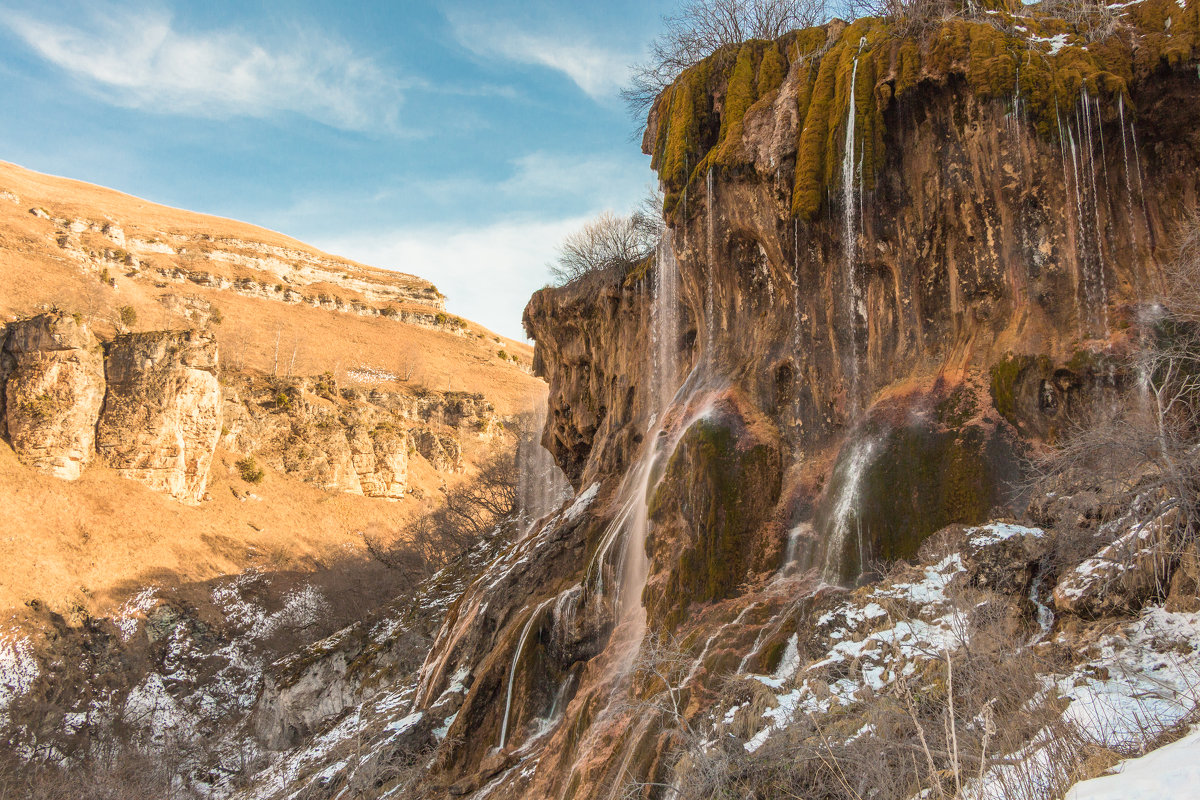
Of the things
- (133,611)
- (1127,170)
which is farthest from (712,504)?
(133,611)

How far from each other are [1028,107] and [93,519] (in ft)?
141

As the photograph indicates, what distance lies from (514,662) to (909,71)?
40.2ft

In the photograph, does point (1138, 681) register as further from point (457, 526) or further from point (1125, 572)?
point (457, 526)

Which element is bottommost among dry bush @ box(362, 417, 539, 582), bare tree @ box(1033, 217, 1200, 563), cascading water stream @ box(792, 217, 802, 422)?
dry bush @ box(362, 417, 539, 582)

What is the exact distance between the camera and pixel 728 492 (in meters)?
12.1

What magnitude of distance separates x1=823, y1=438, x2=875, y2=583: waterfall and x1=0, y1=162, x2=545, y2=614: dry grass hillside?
108ft

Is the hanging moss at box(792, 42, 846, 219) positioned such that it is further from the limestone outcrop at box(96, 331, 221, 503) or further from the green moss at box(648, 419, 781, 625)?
the limestone outcrop at box(96, 331, 221, 503)

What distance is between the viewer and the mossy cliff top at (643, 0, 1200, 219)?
11180 millimetres

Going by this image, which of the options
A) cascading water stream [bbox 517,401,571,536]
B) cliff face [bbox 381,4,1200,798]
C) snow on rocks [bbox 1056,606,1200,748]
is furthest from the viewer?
cascading water stream [bbox 517,401,571,536]

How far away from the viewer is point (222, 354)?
2628 inches

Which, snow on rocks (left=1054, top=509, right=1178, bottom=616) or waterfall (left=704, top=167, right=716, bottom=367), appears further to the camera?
waterfall (left=704, top=167, right=716, bottom=367)

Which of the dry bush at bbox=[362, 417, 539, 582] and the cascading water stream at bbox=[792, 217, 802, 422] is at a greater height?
the cascading water stream at bbox=[792, 217, 802, 422]

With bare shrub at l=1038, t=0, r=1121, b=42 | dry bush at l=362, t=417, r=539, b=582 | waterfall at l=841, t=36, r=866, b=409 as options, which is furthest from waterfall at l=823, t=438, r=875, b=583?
dry bush at l=362, t=417, r=539, b=582

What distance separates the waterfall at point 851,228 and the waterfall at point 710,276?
2.63 meters
